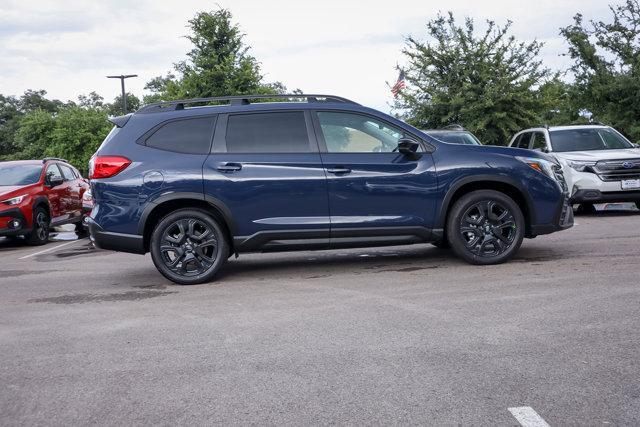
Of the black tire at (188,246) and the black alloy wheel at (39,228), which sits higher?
the black tire at (188,246)

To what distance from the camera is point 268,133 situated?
7.29 meters

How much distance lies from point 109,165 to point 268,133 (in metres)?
1.71

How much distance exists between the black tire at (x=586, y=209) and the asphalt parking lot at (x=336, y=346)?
6820 mm

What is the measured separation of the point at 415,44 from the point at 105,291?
63.5ft

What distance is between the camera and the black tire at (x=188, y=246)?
23.1 feet

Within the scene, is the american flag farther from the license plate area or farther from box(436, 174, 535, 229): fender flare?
box(436, 174, 535, 229): fender flare

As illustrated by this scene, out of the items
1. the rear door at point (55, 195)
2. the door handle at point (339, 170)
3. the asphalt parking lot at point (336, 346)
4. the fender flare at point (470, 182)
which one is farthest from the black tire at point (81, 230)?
the fender flare at point (470, 182)

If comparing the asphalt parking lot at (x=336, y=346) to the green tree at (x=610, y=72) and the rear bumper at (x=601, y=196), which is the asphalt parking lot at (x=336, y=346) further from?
the green tree at (x=610, y=72)

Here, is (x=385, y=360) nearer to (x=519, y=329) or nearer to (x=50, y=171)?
(x=519, y=329)

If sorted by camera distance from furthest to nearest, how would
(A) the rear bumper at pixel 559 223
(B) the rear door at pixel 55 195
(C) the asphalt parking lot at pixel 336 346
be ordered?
(B) the rear door at pixel 55 195, (A) the rear bumper at pixel 559 223, (C) the asphalt parking lot at pixel 336 346

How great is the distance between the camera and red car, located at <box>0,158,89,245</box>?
41.2 ft

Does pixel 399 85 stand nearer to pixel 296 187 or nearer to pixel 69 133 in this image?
pixel 296 187

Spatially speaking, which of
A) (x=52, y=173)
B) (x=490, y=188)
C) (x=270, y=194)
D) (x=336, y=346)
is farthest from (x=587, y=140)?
(x=52, y=173)

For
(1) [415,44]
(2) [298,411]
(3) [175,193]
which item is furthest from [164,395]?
→ (1) [415,44]
